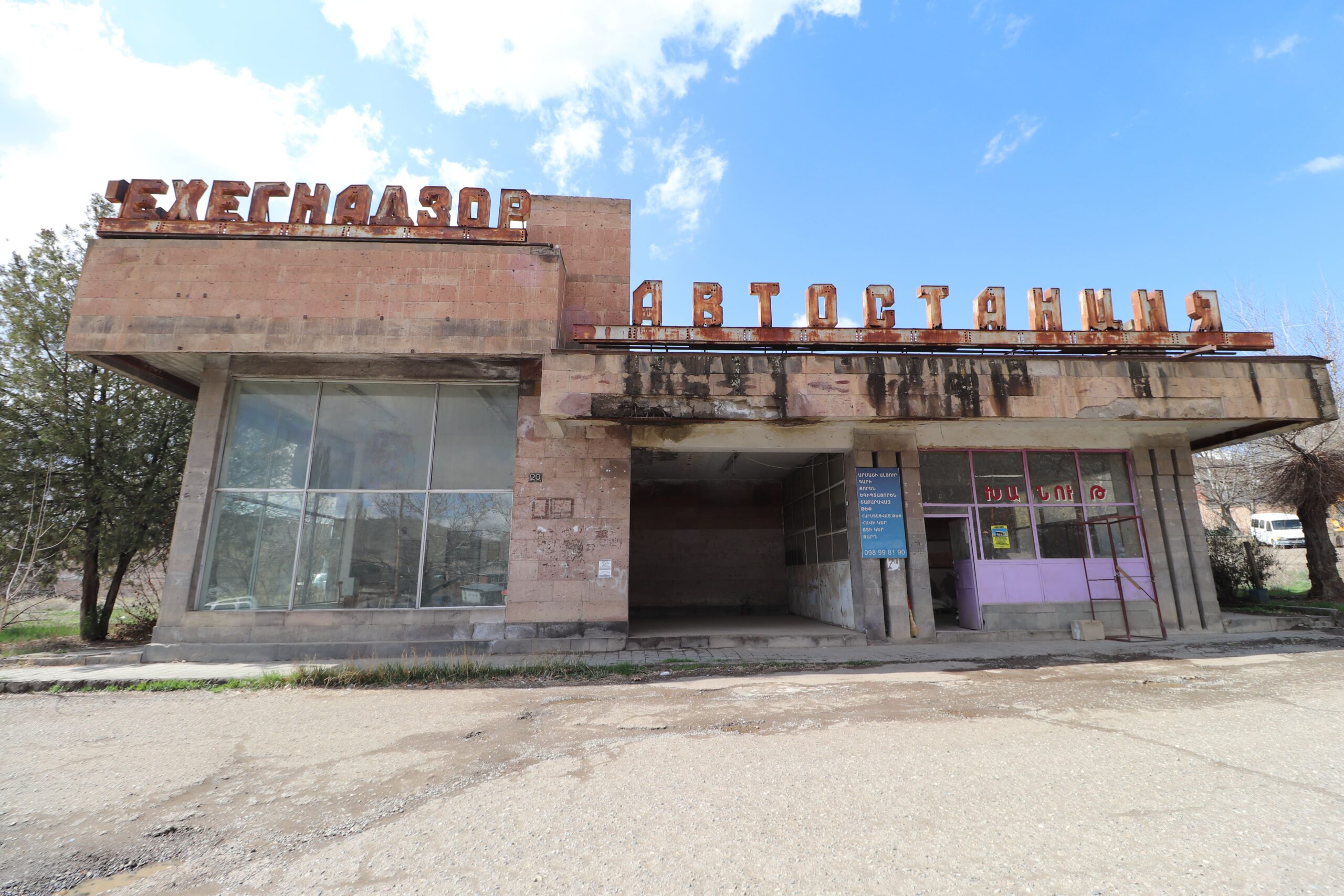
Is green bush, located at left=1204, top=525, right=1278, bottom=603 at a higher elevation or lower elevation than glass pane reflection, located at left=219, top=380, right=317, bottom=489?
lower

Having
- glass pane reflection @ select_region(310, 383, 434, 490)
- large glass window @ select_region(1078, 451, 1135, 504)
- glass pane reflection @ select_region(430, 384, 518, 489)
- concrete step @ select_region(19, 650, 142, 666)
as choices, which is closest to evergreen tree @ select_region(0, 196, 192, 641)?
concrete step @ select_region(19, 650, 142, 666)

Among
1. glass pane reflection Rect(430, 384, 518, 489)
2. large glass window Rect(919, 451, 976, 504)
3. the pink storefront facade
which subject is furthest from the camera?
large glass window Rect(919, 451, 976, 504)

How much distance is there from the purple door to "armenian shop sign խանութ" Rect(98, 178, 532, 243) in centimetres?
1221

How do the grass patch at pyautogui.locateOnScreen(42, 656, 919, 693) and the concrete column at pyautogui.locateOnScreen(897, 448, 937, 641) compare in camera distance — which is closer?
the grass patch at pyautogui.locateOnScreen(42, 656, 919, 693)

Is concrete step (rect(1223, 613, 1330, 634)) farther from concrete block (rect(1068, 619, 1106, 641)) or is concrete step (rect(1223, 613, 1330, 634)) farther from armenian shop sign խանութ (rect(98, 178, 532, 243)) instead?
armenian shop sign խանութ (rect(98, 178, 532, 243))

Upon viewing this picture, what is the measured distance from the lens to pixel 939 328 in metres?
13.4

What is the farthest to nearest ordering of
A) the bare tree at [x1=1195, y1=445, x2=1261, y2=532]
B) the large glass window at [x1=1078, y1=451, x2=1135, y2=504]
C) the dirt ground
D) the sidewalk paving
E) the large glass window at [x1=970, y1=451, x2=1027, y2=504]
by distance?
the bare tree at [x1=1195, y1=445, x2=1261, y2=532], the large glass window at [x1=1078, y1=451, x2=1135, y2=504], the large glass window at [x1=970, y1=451, x2=1027, y2=504], the sidewalk paving, the dirt ground

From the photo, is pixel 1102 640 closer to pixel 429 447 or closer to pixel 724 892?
pixel 724 892

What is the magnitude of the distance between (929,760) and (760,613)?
1406 cm

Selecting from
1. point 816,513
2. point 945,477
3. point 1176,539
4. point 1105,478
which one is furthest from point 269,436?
point 1176,539

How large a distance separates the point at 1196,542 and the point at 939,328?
7.78m

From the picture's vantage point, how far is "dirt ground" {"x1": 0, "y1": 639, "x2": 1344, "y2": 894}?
10.7 ft

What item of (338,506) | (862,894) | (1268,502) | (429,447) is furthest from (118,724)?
(1268,502)

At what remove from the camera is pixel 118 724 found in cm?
708
